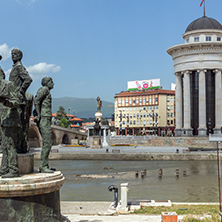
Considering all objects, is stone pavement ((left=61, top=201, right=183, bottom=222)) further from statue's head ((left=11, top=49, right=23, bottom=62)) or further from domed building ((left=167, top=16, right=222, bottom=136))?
domed building ((left=167, top=16, right=222, bottom=136))

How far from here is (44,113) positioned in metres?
A: 10.7

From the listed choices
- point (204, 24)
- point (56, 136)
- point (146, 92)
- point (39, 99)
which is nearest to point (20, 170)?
point (39, 99)

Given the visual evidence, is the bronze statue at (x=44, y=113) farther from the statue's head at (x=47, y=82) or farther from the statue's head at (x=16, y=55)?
the statue's head at (x=16, y=55)

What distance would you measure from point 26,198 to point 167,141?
214 ft

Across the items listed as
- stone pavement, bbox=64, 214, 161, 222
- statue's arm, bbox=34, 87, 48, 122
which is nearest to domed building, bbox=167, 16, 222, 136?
stone pavement, bbox=64, 214, 161, 222

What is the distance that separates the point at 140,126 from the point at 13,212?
122m

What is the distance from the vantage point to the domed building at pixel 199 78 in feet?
244

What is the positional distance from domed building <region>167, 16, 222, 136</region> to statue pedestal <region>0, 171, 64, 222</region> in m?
67.5

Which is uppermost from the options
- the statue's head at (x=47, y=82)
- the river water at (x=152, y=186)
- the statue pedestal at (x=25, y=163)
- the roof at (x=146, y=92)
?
the roof at (x=146, y=92)

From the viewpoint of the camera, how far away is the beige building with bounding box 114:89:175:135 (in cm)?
12425

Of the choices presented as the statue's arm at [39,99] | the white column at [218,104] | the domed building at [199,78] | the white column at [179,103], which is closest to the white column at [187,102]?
the domed building at [199,78]

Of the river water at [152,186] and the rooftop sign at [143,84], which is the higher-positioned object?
the rooftop sign at [143,84]

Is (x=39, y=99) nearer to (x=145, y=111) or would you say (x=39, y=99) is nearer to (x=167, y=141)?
(x=167, y=141)

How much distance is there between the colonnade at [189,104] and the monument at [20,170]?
66.5 meters
